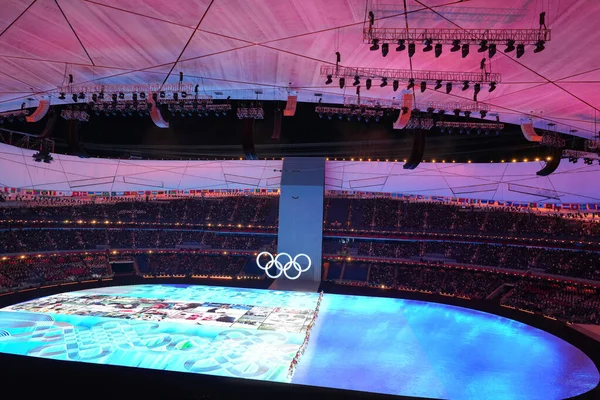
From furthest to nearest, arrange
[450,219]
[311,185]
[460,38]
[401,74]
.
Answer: [450,219] < [311,185] < [401,74] < [460,38]

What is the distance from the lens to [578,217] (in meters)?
27.6

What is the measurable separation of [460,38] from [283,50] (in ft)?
15.0

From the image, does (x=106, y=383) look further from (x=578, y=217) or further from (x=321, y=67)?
(x=578, y=217)

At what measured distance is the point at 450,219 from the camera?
3177cm

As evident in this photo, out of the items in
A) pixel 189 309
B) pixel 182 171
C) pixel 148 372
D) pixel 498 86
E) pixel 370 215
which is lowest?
pixel 189 309

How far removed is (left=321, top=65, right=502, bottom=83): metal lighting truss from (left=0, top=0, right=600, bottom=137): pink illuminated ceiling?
1.07 ft

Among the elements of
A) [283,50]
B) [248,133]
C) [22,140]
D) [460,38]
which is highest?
[283,50]

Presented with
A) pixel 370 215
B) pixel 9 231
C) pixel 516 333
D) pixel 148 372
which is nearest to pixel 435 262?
pixel 370 215

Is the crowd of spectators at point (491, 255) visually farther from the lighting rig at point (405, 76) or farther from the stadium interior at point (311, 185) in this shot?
the lighting rig at point (405, 76)

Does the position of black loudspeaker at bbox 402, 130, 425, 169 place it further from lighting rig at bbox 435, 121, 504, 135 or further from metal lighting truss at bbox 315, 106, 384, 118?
metal lighting truss at bbox 315, 106, 384, 118

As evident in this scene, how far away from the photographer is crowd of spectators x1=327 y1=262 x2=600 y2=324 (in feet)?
73.4

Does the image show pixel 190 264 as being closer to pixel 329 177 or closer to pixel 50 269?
pixel 50 269

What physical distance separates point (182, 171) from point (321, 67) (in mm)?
16045

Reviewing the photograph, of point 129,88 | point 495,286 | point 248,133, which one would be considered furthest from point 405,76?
point 495,286
